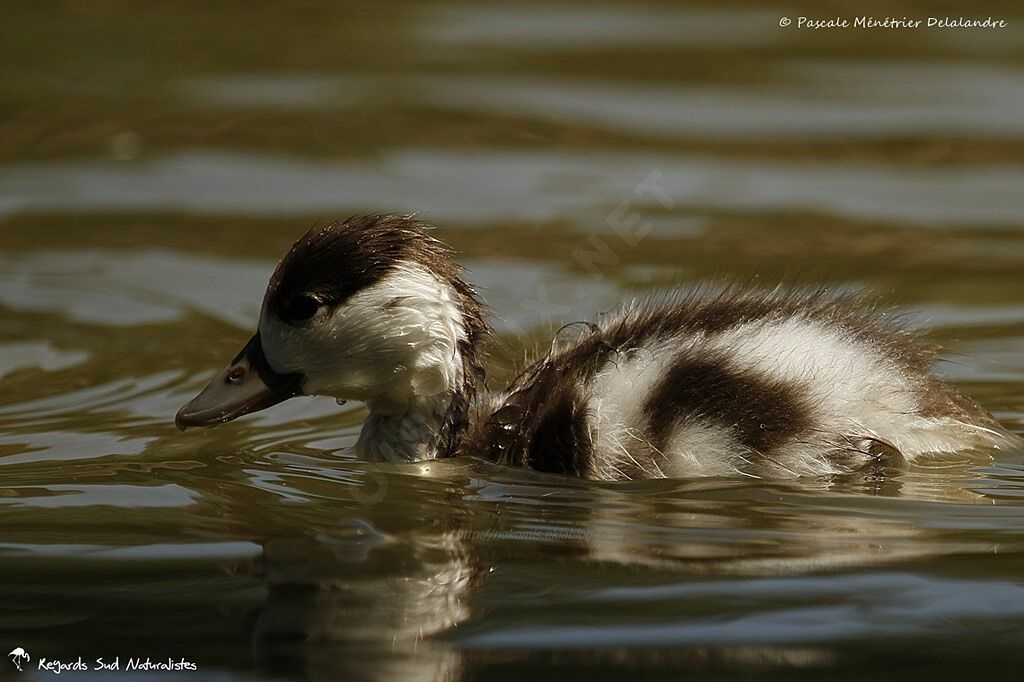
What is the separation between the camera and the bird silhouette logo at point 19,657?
3172 millimetres

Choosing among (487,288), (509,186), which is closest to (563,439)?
(487,288)

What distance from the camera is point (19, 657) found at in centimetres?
319

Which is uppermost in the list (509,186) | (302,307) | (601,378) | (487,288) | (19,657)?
(509,186)

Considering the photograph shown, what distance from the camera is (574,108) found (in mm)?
8398

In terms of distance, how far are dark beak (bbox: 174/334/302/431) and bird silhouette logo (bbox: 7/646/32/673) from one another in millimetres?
1367

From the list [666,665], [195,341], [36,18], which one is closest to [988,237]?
[195,341]

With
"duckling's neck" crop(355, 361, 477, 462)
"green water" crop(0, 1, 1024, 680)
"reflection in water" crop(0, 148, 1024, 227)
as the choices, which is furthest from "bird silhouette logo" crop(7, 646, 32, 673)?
"reflection in water" crop(0, 148, 1024, 227)

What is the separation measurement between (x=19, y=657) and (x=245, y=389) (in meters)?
1.47

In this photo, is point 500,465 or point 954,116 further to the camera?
point 954,116

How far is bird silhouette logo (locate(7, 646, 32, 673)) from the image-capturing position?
10.4ft

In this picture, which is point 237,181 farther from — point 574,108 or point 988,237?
point 988,237

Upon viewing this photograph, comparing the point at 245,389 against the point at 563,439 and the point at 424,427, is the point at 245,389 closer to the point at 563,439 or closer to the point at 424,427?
the point at 424,427

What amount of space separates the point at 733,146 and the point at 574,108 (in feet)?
2.58

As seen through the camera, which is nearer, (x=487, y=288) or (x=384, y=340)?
(x=384, y=340)
